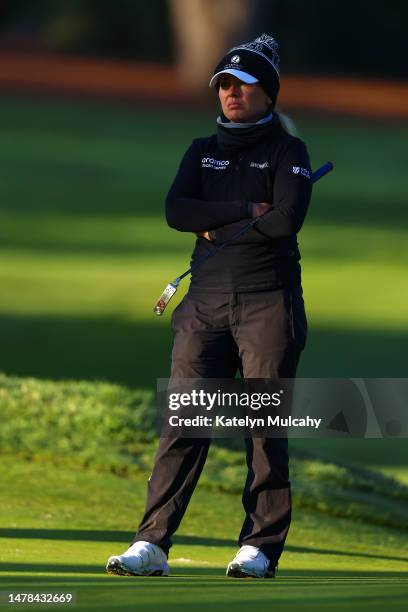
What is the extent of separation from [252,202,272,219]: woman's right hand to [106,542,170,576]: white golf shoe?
4.09 ft

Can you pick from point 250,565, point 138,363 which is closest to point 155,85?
point 138,363

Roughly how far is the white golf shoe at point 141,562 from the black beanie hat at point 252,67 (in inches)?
68.1

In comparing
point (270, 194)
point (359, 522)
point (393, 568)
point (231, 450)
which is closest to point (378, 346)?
point (231, 450)

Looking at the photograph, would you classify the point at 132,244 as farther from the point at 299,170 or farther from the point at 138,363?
the point at 299,170

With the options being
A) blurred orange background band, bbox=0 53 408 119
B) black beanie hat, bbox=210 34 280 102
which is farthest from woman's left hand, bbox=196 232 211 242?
blurred orange background band, bbox=0 53 408 119

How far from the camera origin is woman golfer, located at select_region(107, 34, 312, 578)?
6.62 m

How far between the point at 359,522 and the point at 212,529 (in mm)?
1077

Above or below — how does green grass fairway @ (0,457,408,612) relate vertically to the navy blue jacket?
below

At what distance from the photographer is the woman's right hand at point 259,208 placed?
6.65 m

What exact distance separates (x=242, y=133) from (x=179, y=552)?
1959 mm

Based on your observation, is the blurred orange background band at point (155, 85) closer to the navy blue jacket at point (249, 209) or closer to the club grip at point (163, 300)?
the navy blue jacket at point (249, 209)

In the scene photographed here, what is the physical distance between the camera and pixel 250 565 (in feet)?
21.5

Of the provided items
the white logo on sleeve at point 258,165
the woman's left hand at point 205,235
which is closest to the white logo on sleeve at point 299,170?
the white logo on sleeve at point 258,165

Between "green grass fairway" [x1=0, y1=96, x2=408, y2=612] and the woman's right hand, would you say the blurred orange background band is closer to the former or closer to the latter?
"green grass fairway" [x1=0, y1=96, x2=408, y2=612]
